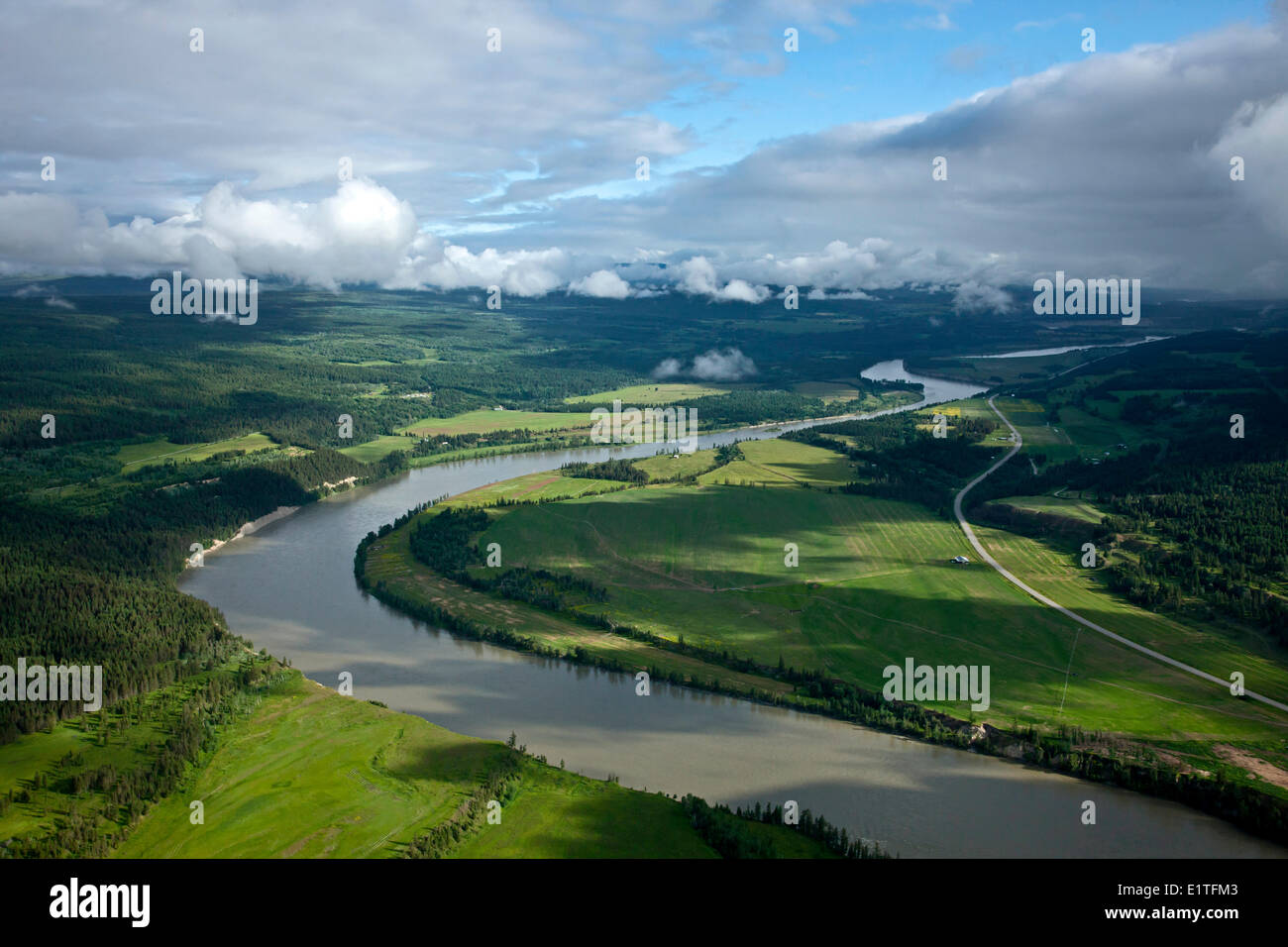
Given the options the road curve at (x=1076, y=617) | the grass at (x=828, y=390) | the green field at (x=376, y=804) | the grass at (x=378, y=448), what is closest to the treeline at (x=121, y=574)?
the green field at (x=376, y=804)

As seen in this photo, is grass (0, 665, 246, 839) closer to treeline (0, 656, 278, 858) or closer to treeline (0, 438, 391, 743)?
treeline (0, 656, 278, 858)

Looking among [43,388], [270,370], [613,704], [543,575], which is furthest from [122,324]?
[613,704]

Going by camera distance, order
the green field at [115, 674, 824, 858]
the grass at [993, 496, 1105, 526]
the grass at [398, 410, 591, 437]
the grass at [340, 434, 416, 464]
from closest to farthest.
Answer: the green field at [115, 674, 824, 858] < the grass at [993, 496, 1105, 526] < the grass at [340, 434, 416, 464] < the grass at [398, 410, 591, 437]

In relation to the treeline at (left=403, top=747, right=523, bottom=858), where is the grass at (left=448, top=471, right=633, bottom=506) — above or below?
above

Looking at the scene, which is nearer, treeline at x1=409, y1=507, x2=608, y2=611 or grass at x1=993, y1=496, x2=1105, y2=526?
treeline at x1=409, y1=507, x2=608, y2=611

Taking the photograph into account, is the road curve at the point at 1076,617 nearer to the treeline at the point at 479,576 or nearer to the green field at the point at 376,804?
the green field at the point at 376,804

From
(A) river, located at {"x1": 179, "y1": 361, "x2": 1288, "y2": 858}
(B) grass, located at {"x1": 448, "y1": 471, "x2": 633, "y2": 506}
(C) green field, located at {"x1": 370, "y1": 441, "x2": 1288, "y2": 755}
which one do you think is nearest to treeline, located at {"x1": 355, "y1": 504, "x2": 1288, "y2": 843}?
(A) river, located at {"x1": 179, "y1": 361, "x2": 1288, "y2": 858}
